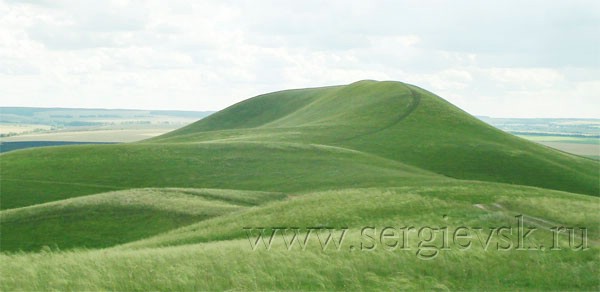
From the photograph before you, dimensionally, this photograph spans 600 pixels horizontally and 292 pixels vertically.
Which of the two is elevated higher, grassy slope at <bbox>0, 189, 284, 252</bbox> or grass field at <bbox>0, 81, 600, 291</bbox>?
grass field at <bbox>0, 81, 600, 291</bbox>

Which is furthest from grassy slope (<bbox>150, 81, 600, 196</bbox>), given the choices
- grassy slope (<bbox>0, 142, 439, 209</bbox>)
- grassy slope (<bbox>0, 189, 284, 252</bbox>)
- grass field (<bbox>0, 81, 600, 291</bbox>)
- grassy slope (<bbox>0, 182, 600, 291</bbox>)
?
grassy slope (<bbox>0, 182, 600, 291</bbox>)

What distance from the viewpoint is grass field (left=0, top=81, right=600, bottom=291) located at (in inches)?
705

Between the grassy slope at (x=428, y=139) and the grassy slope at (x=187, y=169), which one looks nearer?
the grassy slope at (x=187, y=169)

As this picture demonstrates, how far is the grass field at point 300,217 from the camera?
17.9 m

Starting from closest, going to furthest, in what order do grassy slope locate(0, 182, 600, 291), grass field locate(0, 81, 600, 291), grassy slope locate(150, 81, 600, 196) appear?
grassy slope locate(0, 182, 600, 291), grass field locate(0, 81, 600, 291), grassy slope locate(150, 81, 600, 196)

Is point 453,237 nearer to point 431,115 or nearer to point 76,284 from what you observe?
point 76,284

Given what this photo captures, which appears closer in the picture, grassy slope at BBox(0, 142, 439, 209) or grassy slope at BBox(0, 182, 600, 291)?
grassy slope at BBox(0, 182, 600, 291)

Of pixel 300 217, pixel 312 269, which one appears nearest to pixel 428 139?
pixel 300 217

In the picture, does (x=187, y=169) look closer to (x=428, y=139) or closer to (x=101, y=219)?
(x=101, y=219)

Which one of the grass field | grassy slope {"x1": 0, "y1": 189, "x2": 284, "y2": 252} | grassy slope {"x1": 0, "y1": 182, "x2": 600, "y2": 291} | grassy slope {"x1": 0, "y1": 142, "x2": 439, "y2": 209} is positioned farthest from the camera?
grassy slope {"x1": 0, "y1": 142, "x2": 439, "y2": 209}

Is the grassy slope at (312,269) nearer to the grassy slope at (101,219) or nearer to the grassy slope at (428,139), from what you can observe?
the grassy slope at (101,219)

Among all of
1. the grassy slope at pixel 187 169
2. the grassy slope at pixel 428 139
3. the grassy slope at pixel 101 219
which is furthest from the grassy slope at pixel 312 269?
the grassy slope at pixel 428 139

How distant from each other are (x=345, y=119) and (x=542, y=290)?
374ft

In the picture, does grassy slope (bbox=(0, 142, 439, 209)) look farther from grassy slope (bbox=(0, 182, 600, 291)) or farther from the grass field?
grassy slope (bbox=(0, 182, 600, 291))
